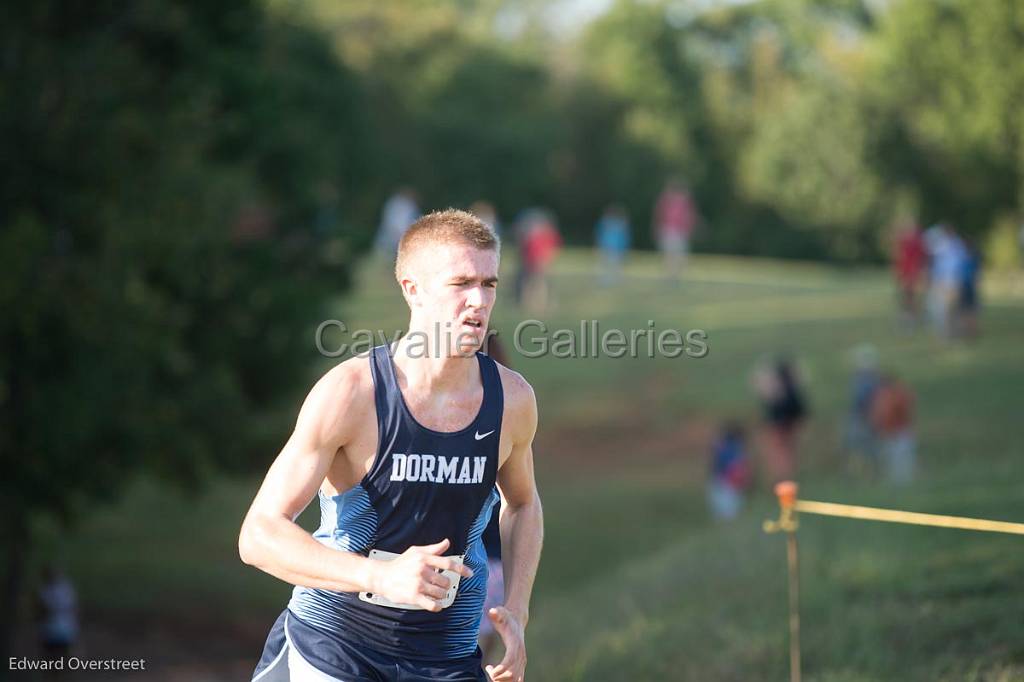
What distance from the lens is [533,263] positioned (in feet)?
103

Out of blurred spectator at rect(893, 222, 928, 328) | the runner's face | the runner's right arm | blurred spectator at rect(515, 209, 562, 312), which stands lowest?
the runner's right arm

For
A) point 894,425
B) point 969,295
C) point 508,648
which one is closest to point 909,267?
point 969,295

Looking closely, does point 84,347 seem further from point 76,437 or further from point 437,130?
point 437,130

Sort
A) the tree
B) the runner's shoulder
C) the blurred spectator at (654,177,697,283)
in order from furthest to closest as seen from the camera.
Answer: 1. the blurred spectator at (654,177,697,283)
2. the tree
3. the runner's shoulder

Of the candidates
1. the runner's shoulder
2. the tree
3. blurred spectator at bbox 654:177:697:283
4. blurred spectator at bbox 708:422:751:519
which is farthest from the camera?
blurred spectator at bbox 654:177:697:283

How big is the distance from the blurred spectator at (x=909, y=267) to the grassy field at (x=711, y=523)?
0.68m

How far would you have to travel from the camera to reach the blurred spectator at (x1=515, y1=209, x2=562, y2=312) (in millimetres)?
30312

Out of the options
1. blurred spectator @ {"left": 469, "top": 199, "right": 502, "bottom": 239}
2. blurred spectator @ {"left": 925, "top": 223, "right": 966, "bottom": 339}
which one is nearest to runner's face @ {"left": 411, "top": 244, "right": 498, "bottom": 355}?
blurred spectator @ {"left": 469, "top": 199, "right": 502, "bottom": 239}

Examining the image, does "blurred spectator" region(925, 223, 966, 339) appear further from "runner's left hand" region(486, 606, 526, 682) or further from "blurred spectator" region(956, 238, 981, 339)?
"runner's left hand" region(486, 606, 526, 682)

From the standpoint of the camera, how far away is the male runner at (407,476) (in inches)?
153

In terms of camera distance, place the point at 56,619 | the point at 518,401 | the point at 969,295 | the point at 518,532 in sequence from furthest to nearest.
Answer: the point at 969,295
the point at 56,619
the point at 518,532
the point at 518,401

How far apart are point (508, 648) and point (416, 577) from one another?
0.64 metres

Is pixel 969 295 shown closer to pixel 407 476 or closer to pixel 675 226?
Answer: pixel 675 226

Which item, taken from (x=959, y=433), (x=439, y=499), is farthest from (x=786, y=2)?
(x=439, y=499)
